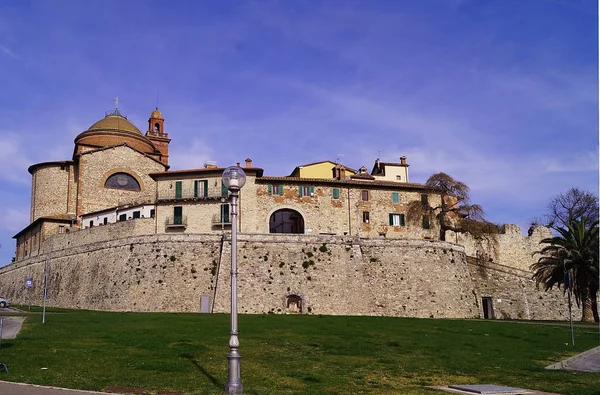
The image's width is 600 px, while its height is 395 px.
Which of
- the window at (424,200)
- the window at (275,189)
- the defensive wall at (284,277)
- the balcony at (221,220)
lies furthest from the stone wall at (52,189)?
the window at (424,200)

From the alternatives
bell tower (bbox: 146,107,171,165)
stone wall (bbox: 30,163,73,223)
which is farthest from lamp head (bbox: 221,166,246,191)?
bell tower (bbox: 146,107,171,165)

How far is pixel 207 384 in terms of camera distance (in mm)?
15352

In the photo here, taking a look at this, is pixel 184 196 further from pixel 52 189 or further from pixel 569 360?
pixel 569 360

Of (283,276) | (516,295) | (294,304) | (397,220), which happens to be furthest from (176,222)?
(516,295)

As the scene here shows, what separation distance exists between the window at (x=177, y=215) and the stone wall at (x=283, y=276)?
787cm

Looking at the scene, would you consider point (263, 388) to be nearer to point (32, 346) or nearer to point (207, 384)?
point (207, 384)

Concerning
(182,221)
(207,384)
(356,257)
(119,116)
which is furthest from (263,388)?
(119,116)

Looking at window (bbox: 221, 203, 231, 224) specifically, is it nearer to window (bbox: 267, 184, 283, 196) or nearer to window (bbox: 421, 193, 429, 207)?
window (bbox: 267, 184, 283, 196)

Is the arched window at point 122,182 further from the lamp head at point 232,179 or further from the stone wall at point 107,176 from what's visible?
the lamp head at point 232,179

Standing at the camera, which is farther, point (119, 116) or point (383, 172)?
point (119, 116)

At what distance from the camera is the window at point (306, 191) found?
5759cm

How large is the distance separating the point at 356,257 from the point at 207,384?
Result: 33570 mm

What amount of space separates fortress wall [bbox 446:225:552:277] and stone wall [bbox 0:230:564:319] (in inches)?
378

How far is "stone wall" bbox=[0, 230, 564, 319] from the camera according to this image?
148 feet
